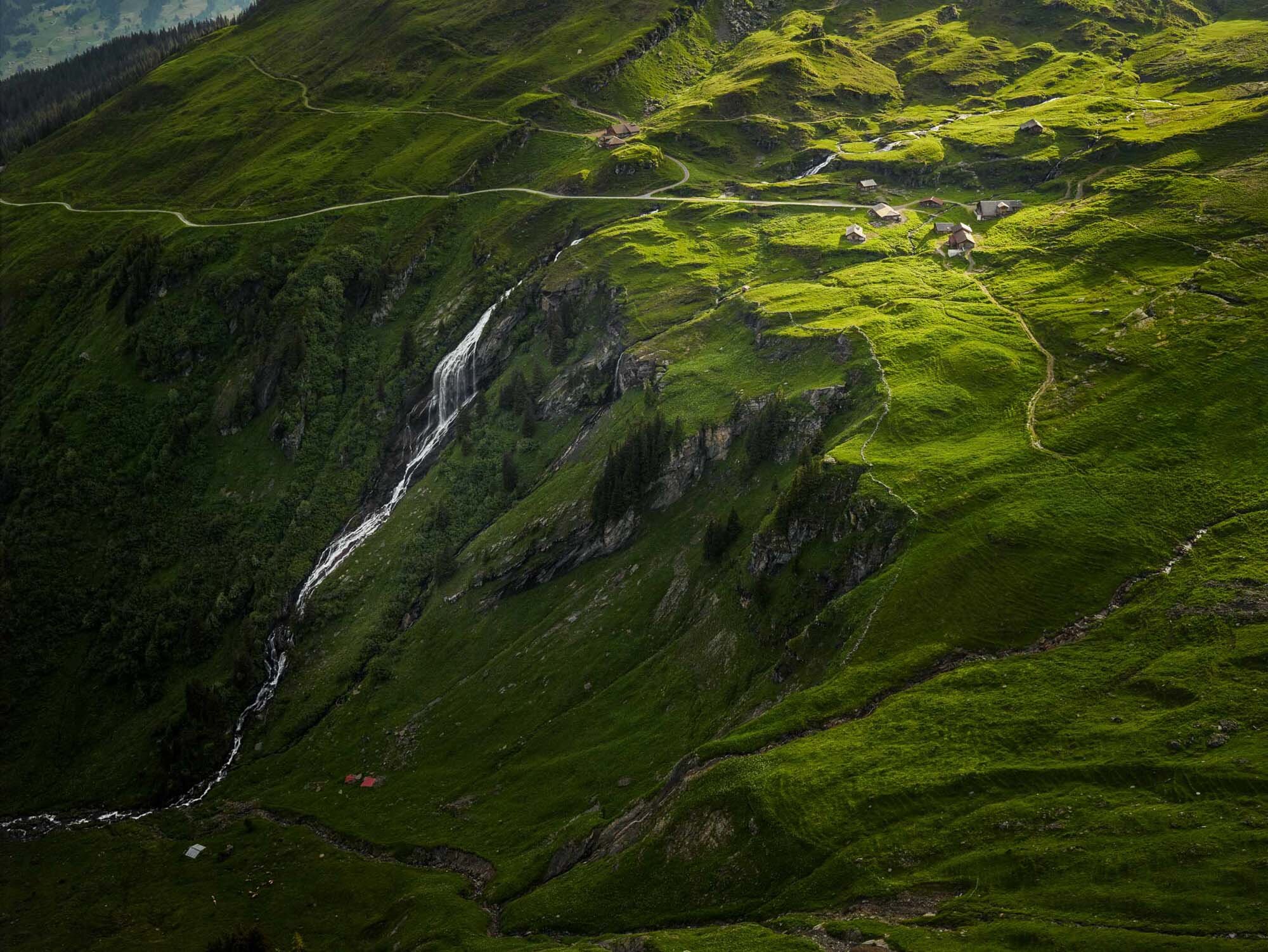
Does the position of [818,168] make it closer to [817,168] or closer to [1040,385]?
[817,168]

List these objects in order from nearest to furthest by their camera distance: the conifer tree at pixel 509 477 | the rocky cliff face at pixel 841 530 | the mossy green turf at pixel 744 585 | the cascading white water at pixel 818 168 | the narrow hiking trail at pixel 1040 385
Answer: the mossy green turf at pixel 744 585, the rocky cliff face at pixel 841 530, the narrow hiking trail at pixel 1040 385, the conifer tree at pixel 509 477, the cascading white water at pixel 818 168

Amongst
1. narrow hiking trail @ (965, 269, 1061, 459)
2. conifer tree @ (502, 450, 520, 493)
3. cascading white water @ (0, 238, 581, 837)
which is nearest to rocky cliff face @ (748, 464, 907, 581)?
narrow hiking trail @ (965, 269, 1061, 459)

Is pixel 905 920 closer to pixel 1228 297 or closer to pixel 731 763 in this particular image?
pixel 731 763

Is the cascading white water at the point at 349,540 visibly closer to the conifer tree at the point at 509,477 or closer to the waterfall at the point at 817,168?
the conifer tree at the point at 509,477

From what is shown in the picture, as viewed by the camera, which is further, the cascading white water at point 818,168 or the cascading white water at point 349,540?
the cascading white water at point 818,168

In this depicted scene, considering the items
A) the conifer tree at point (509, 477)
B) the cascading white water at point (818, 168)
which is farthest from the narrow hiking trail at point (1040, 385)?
the cascading white water at point (818, 168)
